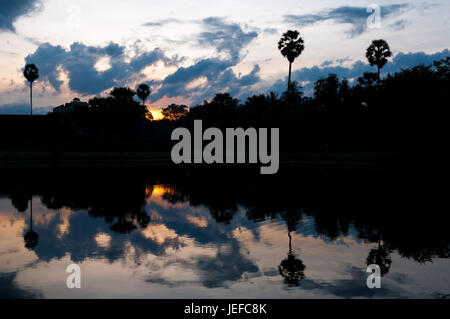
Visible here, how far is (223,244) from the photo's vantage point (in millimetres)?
10469

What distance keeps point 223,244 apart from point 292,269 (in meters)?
2.41

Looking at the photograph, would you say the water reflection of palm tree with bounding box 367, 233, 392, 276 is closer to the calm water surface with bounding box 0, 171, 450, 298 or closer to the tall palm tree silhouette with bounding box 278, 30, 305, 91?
the calm water surface with bounding box 0, 171, 450, 298

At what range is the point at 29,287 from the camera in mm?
7293

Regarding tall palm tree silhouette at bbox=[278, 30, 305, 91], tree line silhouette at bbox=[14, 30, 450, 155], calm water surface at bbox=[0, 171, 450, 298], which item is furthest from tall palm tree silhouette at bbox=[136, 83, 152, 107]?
calm water surface at bbox=[0, 171, 450, 298]

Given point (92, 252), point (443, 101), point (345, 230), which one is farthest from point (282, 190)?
point (443, 101)

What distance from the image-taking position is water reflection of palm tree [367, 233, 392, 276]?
27.8ft

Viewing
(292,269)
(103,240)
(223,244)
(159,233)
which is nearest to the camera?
(292,269)

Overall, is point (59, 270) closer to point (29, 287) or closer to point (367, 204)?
point (29, 287)

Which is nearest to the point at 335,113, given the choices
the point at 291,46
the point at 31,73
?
the point at 291,46

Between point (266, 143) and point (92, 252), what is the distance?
62.3 meters

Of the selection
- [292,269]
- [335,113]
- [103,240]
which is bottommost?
[292,269]

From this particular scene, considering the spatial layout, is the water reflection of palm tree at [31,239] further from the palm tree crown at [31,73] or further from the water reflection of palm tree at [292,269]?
the palm tree crown at [31,73]

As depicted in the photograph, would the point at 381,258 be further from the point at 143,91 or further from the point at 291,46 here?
the point at 143,91

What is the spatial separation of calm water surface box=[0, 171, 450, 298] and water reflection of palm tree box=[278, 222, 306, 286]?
2 cm
